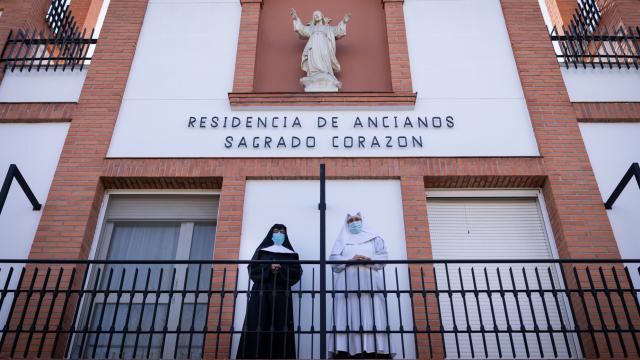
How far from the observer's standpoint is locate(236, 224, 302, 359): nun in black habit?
231 inches

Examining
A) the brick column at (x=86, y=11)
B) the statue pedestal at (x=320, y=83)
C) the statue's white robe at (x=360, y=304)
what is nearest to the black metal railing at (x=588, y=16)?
the statue pedestal at (x=320, y=83)

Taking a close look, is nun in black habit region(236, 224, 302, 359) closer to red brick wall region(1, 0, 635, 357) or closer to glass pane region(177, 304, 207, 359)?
red brick wall region(1, 0, 635, 357)

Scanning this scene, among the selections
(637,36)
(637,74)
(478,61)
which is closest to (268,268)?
(478,61)

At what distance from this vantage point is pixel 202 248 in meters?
7.40

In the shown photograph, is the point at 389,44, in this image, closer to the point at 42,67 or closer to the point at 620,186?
the point at 620,186

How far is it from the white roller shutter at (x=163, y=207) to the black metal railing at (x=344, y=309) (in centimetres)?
72

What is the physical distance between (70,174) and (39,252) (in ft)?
3.64

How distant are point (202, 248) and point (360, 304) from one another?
2.39 meters

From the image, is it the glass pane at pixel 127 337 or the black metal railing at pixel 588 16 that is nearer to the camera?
the glass pane at pixel 127 337

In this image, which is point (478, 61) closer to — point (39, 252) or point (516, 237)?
point (516, 237)

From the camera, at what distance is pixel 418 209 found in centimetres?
721

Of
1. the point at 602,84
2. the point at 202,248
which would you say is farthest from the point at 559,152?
the point at 202,248

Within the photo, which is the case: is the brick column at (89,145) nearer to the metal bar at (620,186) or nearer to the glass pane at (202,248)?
the glass pane at (202,248)

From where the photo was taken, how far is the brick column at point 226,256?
632 cm
